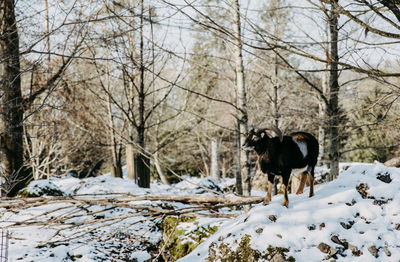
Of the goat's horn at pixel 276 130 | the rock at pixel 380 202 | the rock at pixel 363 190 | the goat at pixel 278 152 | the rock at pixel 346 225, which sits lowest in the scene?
the rock at pixel 346 225

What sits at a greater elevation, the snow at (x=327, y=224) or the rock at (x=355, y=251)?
the snow at (x=327, y=224)

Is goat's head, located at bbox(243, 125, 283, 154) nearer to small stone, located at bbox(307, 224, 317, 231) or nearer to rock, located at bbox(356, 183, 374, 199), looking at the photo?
small stone, located at bbox(307, 224, 317, 231)

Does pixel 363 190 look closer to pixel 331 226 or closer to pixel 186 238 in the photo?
pixel 331 226

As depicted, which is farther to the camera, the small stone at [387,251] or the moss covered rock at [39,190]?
the moss covered rock at [39,190]

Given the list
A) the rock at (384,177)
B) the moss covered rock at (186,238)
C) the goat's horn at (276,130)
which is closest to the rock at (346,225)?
the rock at (384,177)

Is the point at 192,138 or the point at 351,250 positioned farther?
the point at 192,138

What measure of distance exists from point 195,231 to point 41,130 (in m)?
12.5

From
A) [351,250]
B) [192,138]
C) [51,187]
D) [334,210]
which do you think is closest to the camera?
[351,250]

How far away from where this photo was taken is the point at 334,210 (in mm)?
3002

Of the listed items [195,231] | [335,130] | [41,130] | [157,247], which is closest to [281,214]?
[195,231]

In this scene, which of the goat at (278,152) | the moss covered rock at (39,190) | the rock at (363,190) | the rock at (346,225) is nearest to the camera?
the rock at (346,225)

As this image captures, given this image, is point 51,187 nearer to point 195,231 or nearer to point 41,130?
point 195,231

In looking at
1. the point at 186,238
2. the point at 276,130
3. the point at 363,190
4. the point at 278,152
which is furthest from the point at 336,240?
the point at 186,238

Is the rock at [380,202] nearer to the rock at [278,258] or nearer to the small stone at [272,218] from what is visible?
the small stone at [272,218]
